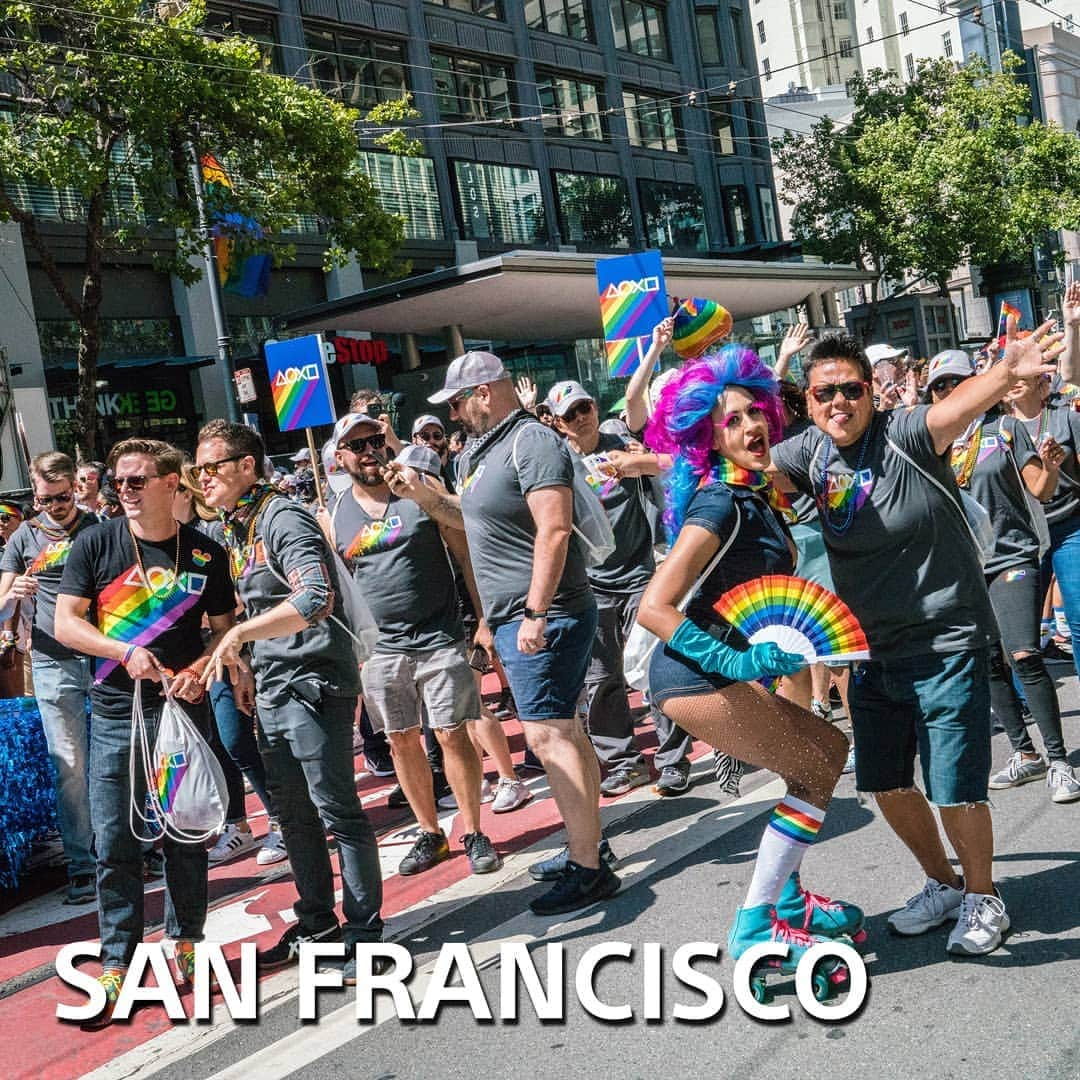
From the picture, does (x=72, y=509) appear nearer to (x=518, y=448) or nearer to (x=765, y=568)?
(x=518, y=448)

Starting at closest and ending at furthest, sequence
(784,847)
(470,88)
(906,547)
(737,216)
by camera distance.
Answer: (784,847) < (906,547) < (470,88) < (737,216)

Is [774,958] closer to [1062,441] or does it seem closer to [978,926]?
[978,926]

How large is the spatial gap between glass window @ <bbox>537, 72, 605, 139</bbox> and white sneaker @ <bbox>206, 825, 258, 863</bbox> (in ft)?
95.1

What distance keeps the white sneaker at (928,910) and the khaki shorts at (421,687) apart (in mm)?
2243

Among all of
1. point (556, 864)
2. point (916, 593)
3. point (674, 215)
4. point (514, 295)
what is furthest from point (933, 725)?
point (674, 215)

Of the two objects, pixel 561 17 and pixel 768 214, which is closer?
pixel 561 17

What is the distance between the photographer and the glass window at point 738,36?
42219 millimetres

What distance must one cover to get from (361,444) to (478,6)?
29454mm

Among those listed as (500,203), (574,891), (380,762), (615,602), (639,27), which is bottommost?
(380,762)

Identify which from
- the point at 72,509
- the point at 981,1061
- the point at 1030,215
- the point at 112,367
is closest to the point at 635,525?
the point at 72,509

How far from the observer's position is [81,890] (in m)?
6.05

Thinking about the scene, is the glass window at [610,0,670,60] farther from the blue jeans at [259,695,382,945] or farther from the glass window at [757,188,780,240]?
the blue jeans at [259,695,382,945]

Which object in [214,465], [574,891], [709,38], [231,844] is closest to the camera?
[214,465]

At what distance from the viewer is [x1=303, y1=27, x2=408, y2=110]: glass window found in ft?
89.6
